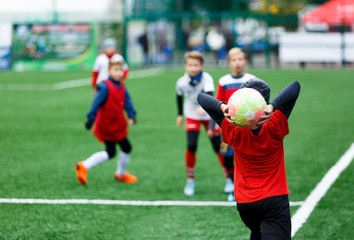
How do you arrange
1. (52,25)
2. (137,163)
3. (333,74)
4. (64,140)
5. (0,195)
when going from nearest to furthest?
(0,195)
(137,163)
(64,140)
(333,74)
(52,25)

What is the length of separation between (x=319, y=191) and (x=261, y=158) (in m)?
3.33

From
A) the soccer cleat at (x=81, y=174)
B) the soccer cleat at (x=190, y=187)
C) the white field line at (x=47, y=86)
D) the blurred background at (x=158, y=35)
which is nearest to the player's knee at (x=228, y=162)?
the soccer cleat at (x=190, y=187)

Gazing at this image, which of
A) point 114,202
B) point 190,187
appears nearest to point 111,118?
point 114,202

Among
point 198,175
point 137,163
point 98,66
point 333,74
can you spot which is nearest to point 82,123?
point 98,66

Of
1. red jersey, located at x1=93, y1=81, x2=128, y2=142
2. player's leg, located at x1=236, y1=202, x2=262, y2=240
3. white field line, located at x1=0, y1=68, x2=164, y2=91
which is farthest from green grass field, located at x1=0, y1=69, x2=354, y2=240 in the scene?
white field line, located at x1=0, y1=68, x2=164, y2=91

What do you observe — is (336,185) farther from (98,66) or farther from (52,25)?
(52,25)

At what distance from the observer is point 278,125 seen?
12.7 feet

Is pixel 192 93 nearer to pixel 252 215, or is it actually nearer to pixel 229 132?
pixel 229 132

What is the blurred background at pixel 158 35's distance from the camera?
28.6 m

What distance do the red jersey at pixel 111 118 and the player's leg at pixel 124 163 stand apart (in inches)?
5.3

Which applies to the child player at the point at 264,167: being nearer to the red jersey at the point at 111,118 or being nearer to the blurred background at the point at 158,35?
the red jersey at the point at 111,118

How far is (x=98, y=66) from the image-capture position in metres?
12.0

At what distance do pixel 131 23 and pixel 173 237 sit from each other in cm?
2658

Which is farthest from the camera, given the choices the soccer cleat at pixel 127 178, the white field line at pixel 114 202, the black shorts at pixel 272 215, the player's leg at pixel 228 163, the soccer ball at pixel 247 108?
the soccer cleat at pixel 127 178
